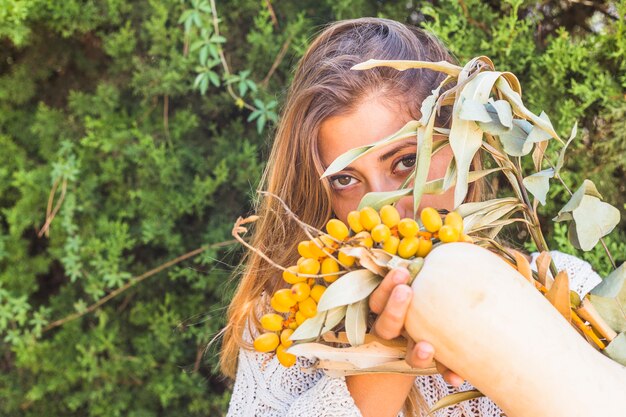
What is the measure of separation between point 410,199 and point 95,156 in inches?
44.1

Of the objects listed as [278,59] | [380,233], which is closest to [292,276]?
[380,233]

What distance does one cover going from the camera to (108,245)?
178 cm

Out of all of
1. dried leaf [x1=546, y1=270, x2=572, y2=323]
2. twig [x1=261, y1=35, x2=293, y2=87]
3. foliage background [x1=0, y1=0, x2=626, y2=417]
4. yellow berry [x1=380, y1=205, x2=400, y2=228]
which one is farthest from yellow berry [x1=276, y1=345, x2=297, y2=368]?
twig [x1=261, y1=35, x2=293, y2=87]

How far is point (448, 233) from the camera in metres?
0.75

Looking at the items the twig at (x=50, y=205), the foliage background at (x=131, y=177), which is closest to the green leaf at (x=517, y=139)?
the foliage background at (x=131, y=177)

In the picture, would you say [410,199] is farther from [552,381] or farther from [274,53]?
[274,53]

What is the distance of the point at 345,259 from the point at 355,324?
8 centimetres

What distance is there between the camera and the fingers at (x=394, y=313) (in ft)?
2.39

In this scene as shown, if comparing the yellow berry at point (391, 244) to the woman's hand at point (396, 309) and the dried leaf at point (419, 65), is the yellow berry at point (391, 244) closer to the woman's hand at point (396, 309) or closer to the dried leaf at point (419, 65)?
the woman's hand at point (396, 309)

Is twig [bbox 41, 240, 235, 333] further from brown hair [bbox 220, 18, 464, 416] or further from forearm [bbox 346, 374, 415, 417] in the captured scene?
forearm [bbox 346, 374, 415, 417]

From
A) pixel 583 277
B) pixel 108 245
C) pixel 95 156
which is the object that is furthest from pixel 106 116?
pixel 583 277

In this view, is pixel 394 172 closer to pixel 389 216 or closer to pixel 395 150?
pixel 395 150

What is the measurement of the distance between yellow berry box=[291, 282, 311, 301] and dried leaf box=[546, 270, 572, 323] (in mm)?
301

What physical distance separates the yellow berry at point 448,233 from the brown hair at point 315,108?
0.51 metres
